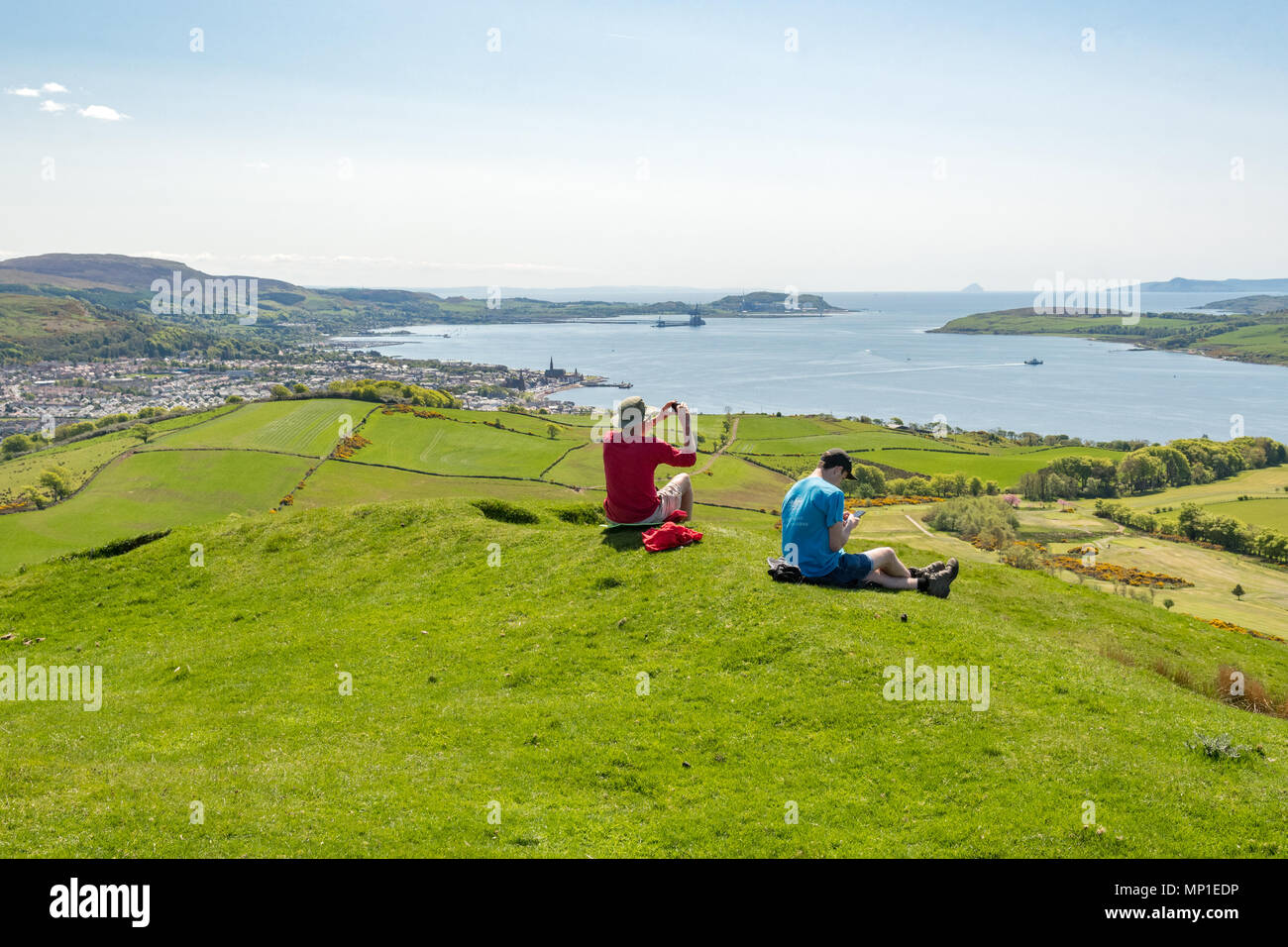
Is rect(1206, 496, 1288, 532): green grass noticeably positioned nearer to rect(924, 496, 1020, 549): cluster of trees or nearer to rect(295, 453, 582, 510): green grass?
rect(924, 496, 1020, 549): cluster of trees

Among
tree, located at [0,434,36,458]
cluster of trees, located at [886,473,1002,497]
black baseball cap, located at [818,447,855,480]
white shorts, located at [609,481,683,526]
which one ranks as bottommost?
cluster of trees, located at [886,473,1002,497]

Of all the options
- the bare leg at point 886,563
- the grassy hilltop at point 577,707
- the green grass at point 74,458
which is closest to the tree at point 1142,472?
the grassy hilltop at point 577,707

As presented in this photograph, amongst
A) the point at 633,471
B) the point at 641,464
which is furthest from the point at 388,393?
the point at 641,464

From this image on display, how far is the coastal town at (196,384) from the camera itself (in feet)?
430

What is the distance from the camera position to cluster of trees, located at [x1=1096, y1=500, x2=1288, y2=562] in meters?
54.3

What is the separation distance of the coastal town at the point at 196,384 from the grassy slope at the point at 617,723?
11257 cm

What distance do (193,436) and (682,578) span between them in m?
91.3

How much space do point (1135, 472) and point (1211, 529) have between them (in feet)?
89.9

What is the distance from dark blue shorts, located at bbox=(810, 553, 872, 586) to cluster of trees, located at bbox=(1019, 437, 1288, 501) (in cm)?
7493

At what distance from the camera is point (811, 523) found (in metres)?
12.6

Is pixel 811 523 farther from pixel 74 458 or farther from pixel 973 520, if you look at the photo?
pixel 74 458

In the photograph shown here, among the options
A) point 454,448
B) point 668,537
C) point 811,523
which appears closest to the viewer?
point 811,523

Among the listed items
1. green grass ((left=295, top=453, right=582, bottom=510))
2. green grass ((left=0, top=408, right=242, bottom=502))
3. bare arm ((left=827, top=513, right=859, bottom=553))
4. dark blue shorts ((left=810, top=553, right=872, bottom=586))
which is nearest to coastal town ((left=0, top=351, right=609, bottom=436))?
green grass ((left=0, top=408, right=242, bottom=502))

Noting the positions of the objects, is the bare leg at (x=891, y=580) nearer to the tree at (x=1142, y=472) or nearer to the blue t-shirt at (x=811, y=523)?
the blue t-shirt at (x=811, y=523)
